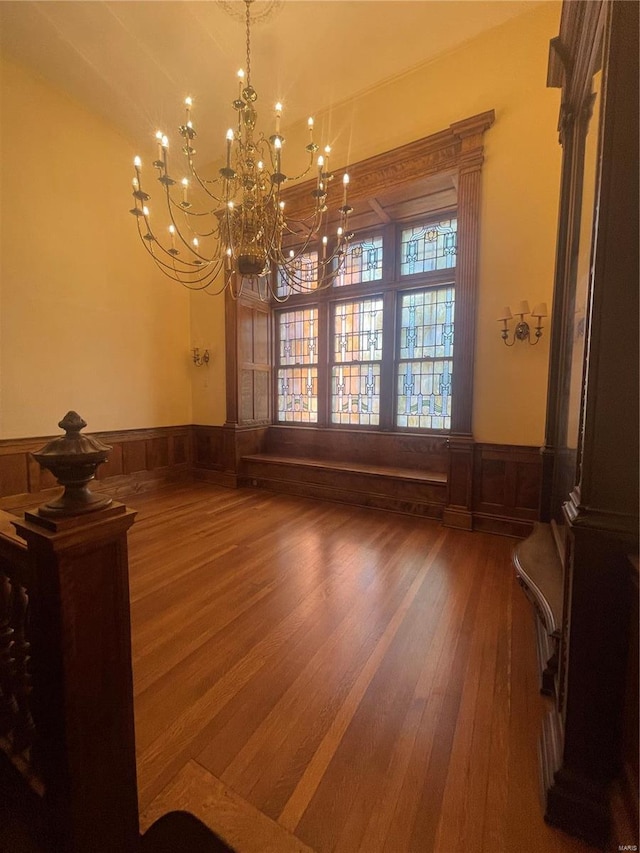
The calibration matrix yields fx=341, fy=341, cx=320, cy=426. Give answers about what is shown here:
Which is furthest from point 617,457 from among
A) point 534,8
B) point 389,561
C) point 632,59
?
point 534,8

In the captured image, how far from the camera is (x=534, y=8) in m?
2.93

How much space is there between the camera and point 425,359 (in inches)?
161

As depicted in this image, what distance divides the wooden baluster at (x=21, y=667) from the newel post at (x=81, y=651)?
9 cm

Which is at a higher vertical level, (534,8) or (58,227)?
(534,8)

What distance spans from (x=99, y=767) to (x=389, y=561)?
6.87 ft

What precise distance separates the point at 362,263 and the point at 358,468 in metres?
2.74

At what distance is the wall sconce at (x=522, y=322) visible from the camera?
9.44ft

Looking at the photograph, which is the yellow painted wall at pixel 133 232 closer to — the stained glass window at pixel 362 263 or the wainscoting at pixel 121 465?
the wainscoting at pixel 121 465

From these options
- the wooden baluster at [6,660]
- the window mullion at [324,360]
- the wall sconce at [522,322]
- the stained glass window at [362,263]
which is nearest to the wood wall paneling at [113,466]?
the window mullion at [324,360]

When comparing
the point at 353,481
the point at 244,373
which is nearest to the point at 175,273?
the point at 244,373

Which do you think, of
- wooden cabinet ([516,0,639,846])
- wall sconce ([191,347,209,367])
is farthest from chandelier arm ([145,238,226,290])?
wooden cabinet ([516,0,639,846])

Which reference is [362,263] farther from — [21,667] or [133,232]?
[21,667]

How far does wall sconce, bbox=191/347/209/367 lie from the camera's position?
16.6ft

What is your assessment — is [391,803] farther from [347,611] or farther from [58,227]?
[58,227]
